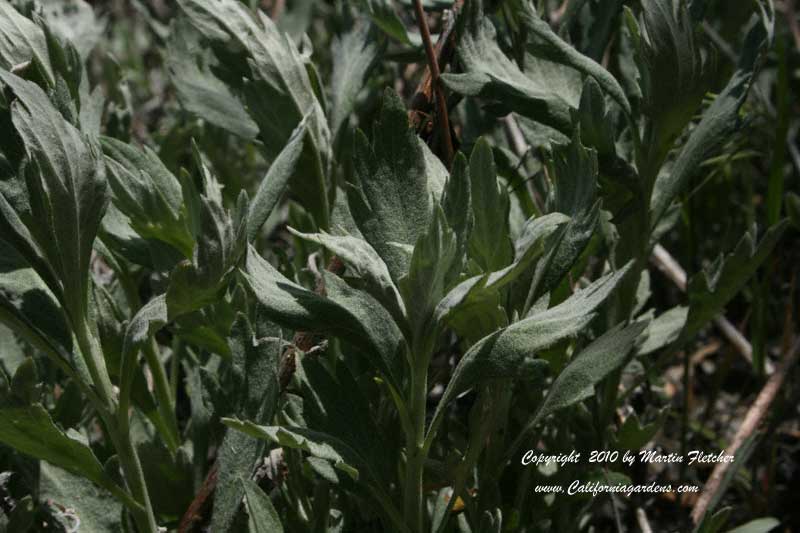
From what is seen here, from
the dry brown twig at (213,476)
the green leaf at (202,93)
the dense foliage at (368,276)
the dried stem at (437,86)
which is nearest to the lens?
the dense foliage at (368,276)

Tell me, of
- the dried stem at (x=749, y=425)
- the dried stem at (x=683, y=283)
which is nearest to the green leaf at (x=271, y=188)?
the dried stem at (x=749, y=425)

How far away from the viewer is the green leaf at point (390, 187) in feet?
3.92

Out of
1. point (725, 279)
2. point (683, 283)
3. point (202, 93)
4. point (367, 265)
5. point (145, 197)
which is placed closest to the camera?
point (367, 265)

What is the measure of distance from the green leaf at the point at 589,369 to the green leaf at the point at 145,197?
58 cm

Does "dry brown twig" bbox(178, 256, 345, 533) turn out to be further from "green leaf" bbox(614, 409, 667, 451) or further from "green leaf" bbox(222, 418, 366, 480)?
"green leaf" bbox(614, 409, 667, 451)

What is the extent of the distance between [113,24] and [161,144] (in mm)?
2080

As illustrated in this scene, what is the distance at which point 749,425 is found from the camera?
175 cm

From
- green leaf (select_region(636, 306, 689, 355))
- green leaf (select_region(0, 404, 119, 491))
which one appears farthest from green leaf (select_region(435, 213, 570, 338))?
green leaf (select_region(636, 306, 689, 355))

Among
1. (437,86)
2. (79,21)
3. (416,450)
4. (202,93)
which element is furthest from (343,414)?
(79,21)

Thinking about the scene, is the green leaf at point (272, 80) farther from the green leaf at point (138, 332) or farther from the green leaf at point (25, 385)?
the green leaf at point (25, 385)

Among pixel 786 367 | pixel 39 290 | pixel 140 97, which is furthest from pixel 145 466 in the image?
pixel 140 97

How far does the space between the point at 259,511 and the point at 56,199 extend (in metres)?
0.44

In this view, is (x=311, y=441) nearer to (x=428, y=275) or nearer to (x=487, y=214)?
(x=428, y=275)

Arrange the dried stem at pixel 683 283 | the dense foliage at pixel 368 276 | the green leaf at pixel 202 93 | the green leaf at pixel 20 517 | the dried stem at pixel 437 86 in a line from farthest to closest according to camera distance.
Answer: the dried stem at pixel 683 283
the green leaf at pixel 202 93
the dried stem at pixel 437 86
the green leaf at pixel 20 517
the dense foliage at pixel 368 276
